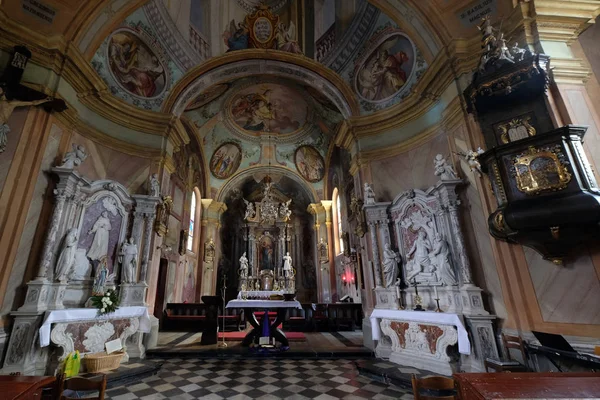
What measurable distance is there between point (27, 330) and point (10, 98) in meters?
3.92

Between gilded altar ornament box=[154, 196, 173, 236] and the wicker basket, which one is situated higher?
gilded altar ornament box=[154, 196, 173, 236]

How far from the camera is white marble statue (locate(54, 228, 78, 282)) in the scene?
515 centimetres

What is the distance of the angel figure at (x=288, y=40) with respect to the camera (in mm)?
8891

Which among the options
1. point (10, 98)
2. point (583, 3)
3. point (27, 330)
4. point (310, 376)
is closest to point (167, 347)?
point (27, 330)

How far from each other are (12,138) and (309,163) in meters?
11.5

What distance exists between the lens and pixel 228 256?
55.3ft

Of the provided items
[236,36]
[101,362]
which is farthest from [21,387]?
[236,36]

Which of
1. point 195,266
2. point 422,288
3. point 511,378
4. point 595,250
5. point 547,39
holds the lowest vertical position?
point 511,378

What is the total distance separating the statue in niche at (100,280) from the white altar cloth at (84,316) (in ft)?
1.28

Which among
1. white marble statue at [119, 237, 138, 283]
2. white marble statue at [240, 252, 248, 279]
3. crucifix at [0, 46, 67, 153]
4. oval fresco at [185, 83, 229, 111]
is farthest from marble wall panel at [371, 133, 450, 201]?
white marble statue at [240, 252, 248, 279]

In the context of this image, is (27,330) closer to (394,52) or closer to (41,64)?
(41,64)

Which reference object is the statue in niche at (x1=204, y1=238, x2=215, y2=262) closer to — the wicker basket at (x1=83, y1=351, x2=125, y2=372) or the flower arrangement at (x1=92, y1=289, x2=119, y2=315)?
the flower arrangement at (x1=92, y1=289, x2=119, y2=315)

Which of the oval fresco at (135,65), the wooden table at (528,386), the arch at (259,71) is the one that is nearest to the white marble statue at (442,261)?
the wooden table at (528,386)

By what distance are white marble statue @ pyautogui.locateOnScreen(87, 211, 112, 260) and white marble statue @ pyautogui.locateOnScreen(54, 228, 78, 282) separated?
25.0 inches
